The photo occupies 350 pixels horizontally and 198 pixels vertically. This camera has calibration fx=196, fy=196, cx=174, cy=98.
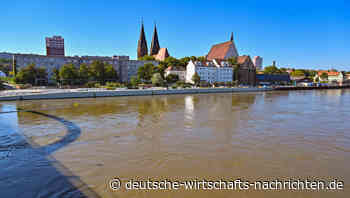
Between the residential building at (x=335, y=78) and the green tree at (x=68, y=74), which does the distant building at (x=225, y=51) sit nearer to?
the residential building at (x=335, y=78)

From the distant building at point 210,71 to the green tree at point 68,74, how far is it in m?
31.4

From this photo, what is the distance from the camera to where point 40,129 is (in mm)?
10438

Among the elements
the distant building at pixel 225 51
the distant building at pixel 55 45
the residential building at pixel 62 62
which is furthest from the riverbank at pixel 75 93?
the distant building at pixel 55 45

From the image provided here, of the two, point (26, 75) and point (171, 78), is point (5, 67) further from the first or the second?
point (171, 78)

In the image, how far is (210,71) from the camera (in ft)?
207

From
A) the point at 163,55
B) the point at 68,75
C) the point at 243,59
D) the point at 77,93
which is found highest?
the point at 163,55

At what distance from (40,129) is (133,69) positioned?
191 ft

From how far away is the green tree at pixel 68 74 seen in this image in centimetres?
4400

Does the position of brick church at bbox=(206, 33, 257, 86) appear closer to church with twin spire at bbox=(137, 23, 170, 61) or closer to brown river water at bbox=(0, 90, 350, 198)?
church with twin spire at bbox=(137, 23, 170, 61)

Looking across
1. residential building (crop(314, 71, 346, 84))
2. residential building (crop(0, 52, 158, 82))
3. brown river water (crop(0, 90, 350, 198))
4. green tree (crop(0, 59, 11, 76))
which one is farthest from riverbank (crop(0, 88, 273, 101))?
residential building (crop(314, 71, 346, 84))

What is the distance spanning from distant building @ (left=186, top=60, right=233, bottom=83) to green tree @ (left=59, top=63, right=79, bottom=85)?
103 feet

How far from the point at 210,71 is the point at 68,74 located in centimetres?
4033

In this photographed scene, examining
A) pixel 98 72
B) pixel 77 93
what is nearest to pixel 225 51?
pixel 98 72

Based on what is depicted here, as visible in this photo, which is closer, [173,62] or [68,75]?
[68,75]
